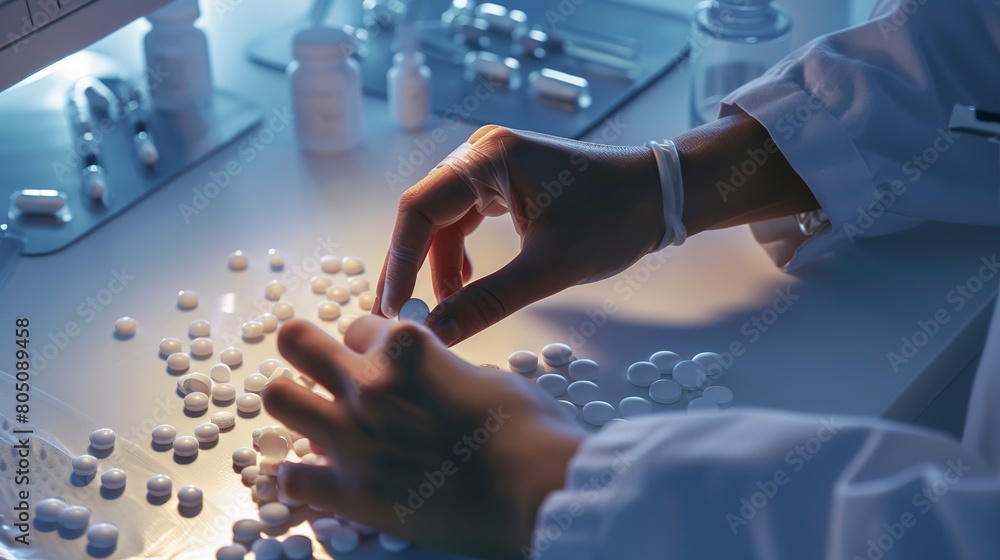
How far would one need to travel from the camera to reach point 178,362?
32.7 inches

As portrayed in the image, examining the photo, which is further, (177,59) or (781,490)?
(177,59)

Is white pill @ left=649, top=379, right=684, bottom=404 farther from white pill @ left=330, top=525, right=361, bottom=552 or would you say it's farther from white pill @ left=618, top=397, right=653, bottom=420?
white pill @ left=330, top=525, right=361, bottom=552

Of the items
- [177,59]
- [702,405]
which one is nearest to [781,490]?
[702,405]

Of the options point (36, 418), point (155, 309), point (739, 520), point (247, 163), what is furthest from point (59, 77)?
point (739, 520)

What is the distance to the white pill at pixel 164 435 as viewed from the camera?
76 cm

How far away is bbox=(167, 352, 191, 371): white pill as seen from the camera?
0.83 metres

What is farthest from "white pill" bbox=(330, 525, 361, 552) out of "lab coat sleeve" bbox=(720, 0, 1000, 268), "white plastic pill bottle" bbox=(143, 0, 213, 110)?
"white plastic pill bottle" bbox=(143, 0, 213, 110)

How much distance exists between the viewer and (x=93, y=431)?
76 cm

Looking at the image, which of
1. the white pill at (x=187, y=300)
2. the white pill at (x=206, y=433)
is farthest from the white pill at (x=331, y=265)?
the white pill at (x=206, y=433)

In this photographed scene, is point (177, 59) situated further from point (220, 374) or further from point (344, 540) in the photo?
point (344, 540)

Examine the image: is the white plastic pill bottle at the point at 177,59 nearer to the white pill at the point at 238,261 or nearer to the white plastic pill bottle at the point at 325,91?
the white plastic pill bottle at the point at 325,91

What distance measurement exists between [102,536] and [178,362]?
19 centimetres

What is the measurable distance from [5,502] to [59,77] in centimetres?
68

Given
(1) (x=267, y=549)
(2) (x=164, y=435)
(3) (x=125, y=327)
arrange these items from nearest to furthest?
(1) (x=267, y=549) < (2) (x=164, y=435) < (3) (x=125, y=327)
